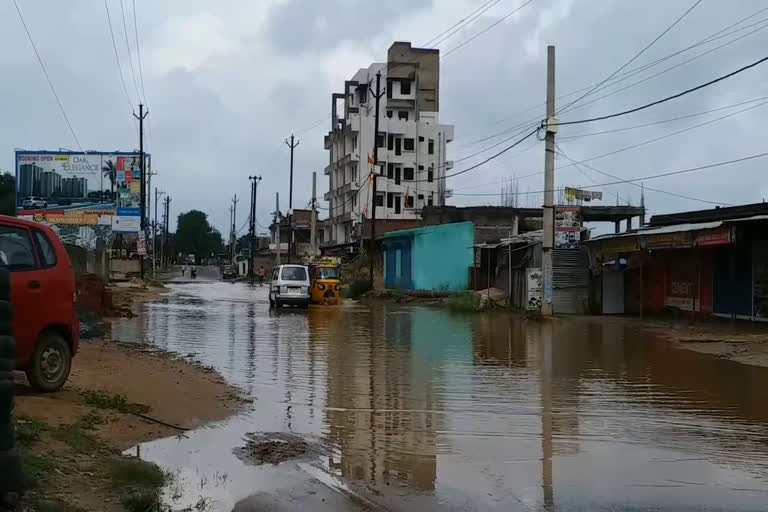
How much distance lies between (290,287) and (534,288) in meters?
10.6

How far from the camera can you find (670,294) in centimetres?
2586

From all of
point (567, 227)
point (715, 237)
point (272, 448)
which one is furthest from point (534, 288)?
point (272, 448)

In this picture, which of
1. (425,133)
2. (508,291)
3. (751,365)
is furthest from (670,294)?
(425,133)

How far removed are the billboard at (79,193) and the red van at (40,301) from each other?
38.9 m

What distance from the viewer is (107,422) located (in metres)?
7.61

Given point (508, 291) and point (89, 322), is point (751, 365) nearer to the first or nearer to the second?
point (89, 322)

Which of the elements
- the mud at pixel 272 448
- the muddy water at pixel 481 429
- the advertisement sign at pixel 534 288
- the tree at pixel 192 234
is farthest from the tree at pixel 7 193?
the tree at pixel 192 234

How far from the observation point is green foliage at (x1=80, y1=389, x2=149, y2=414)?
27.0 feet

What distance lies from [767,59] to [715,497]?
11593 millimetres

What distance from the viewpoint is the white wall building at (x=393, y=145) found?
74750 mm

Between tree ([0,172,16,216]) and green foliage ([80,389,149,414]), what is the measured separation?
182ft

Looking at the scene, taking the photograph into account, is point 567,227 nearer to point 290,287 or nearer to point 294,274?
point 290,287

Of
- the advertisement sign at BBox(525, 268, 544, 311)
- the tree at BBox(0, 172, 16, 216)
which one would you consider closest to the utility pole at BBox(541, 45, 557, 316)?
the advertisement sign at BBox(525, 268, 544, 311)

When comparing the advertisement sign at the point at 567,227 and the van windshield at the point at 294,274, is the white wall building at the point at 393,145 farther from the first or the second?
the advertisement sign at the point at 567,227
